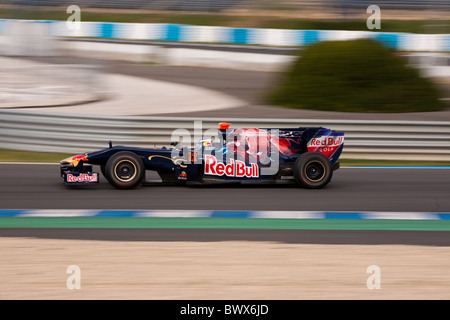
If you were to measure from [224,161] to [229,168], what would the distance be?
0.12 metres

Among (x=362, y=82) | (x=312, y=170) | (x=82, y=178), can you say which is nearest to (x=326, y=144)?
(x=312, y=170)

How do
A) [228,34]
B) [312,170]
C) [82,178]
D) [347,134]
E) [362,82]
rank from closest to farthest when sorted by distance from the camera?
[82,178] → [312,170] → [347,134] → [362,82] → [228,34]

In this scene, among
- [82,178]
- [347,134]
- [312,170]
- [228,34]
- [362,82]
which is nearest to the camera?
[82,178]

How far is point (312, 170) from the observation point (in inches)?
368

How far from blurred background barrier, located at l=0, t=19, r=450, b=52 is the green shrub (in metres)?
→ 10.2

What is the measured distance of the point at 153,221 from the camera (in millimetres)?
7539

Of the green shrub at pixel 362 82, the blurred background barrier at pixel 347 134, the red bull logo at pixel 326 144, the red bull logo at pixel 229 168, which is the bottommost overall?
the red bull logo at pixel 229 168

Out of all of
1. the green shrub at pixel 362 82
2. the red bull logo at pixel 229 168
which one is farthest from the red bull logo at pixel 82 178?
the green shrub at pixel 362 82

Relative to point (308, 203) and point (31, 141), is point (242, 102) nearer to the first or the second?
point (31, 141)

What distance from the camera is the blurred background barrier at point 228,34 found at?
24.9 metres

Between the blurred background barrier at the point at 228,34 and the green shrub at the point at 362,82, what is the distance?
33.5ft

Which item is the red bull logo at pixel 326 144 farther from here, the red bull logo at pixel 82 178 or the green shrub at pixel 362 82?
the green shrub at pixel 362 82

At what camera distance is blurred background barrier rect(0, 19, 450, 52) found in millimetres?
24906

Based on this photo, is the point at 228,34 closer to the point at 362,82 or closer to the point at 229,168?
the point at 362,82
